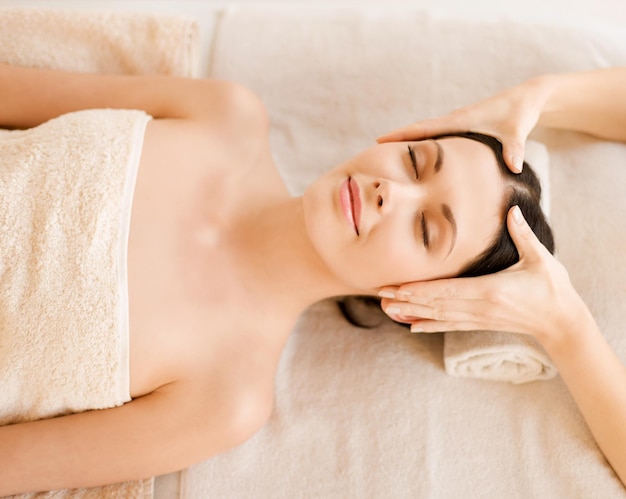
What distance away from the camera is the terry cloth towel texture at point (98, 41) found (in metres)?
1.58

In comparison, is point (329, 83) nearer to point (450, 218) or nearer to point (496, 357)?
point (450, 218)

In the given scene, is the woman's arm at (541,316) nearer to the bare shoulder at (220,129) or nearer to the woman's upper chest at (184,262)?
the woman's upper chest at (184,262)

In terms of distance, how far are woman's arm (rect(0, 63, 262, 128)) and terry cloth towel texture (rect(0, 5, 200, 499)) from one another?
106 millimetres

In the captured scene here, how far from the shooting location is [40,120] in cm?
149

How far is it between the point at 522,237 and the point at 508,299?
13 centimetres

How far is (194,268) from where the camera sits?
4.56 ft

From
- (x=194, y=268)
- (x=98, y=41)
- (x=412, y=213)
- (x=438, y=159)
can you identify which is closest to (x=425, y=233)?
(x=412, y=213)

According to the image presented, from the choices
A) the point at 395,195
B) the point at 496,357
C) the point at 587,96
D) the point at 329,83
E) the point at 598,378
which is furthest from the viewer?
the point at 329,83

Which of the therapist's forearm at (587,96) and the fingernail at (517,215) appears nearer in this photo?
the fingernail at (517,215)

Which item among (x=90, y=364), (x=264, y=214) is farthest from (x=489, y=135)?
(x=90, y=364)

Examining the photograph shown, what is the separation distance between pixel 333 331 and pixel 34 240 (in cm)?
78

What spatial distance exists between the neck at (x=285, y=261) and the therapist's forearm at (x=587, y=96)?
0.71 meters

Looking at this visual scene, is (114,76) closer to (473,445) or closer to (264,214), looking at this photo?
(264,214)

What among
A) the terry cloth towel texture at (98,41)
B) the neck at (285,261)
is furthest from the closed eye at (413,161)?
the terry cloth towel texture at (98,41)
